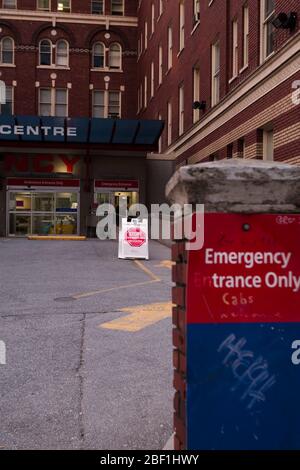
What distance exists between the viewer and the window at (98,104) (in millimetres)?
41969

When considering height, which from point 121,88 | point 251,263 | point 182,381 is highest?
point 121,88

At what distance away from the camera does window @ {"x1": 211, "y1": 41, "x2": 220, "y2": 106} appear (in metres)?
21.7

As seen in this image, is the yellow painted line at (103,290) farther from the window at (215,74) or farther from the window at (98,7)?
the window at (98,7)

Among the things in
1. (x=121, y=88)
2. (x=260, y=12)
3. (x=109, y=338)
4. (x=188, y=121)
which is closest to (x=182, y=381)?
(x=109, y=338)

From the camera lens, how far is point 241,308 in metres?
2.79

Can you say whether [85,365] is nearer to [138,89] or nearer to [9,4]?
[138,89]

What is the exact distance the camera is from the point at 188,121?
26.0m

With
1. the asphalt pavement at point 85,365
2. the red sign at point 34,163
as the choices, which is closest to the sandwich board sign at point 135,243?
the asphalt pavement at point 85,365

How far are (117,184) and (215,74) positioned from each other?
9.37m

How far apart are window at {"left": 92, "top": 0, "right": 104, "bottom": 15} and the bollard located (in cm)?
4284

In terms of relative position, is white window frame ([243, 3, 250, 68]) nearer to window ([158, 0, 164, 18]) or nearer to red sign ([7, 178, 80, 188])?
red sign ([7, 178, 80, 188])
